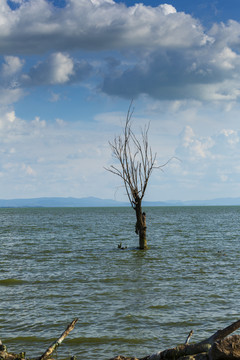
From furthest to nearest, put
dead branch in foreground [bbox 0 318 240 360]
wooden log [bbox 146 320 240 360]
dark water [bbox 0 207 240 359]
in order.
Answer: dark water [bbox 0 207 240 359] < wooden log [bbox 146 320 240 360] < dead branch in foreground [bbox 0 318 240 360]

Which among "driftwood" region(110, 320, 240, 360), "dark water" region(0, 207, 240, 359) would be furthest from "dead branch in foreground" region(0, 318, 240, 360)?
"dark water" region(0, 207, 240, 359)

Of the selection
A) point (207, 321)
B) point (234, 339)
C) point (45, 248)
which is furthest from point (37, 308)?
point (45, 248)

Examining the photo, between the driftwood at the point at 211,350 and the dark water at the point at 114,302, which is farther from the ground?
the driftwood at the point at 211,350

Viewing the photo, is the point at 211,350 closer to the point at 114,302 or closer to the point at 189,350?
the point at 189,350

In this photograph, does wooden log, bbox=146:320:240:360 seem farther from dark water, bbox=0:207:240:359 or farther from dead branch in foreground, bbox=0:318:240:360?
dark water, bbox=0:207:240:359

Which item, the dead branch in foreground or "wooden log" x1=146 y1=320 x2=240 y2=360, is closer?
the dead branch in foreground

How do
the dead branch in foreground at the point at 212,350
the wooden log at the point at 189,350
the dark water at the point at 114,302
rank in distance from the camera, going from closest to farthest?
the dead branch in foreground at the point at 212,350, the wooden log at the point at 189,350, the dark water at the point at 114,302

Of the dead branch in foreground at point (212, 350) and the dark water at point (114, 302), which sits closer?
the dead branch in foreground at point (212, 350)

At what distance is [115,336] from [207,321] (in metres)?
2.67

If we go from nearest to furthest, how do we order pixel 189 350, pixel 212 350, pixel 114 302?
1. pixel 212 350
2. pixel 189 350
3. pixel 114 302

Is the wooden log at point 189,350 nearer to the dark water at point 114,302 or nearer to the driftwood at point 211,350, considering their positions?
the driftwood at point 211,350

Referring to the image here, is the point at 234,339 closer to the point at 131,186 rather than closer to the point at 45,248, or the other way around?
the point at 131,186

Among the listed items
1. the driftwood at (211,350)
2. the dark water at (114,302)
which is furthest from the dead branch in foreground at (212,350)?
the dark water at (114,302)

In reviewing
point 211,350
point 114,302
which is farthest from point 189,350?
point 114,302
